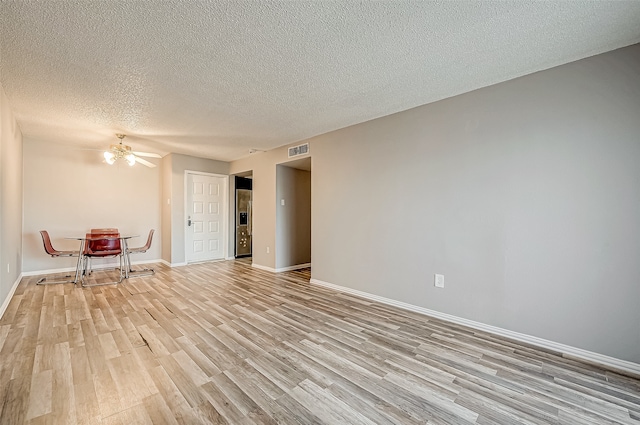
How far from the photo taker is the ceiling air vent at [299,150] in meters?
4.65

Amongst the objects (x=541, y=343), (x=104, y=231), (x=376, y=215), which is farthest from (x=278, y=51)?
(x=104, y=231)

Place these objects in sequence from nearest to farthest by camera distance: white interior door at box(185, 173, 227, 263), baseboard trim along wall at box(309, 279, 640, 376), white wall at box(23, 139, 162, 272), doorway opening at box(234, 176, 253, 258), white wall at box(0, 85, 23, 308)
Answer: baseboard trim along wall at box(309, 279, 640, 376), white wall at box(0, 85, 23, 308), white wall at box(23, 139, 162, 272), white interior door at box(185, 173, 227, 263), doorway opening at box(234, 176, 253, 258)

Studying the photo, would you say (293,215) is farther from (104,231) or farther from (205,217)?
(104,231)

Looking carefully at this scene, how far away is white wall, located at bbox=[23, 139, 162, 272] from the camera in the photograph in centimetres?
494

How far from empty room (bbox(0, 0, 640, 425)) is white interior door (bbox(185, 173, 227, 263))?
6.80ft

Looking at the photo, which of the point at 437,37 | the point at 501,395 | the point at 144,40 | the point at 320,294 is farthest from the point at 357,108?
the point at 501,395

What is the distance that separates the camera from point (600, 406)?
1662 millimetres

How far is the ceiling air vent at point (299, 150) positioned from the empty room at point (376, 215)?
45cm

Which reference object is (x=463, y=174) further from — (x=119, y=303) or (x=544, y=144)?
(x=119, y=303)

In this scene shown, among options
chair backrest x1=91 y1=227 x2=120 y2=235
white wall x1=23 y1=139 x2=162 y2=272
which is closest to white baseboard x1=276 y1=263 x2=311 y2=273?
white wall x1=23 y1=139 x2=162 y2=272

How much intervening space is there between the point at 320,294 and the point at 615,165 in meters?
3.34

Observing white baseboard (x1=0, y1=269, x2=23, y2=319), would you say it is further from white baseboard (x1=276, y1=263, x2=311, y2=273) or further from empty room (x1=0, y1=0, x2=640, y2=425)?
white baseboard (x1=276, y1=263, x2=311, y2=273)

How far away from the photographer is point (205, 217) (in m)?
6.48

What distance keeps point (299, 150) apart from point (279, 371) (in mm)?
3604
